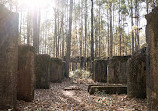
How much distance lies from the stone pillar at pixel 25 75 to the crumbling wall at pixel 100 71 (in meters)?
8.11

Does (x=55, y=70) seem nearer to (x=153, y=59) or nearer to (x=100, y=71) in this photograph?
(x=100, y=71)

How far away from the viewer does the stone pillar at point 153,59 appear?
129 inches

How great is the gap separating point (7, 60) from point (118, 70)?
28.1ft

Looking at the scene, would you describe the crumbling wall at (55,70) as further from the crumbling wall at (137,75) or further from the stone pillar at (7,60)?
the stone pillar at (7,60)

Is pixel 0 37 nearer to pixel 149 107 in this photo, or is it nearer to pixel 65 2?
pixel 149 107

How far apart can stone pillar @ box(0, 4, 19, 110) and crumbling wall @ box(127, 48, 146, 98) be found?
4.12 meters

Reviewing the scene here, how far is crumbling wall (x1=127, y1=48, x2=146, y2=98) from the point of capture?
5.45 m

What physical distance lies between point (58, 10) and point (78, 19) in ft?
19.8

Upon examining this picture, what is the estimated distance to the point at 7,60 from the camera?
3.96 m

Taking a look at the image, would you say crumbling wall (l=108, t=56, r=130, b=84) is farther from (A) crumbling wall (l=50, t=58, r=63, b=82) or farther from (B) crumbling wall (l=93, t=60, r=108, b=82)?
(A) crumbling wall (l=50, t=58, r=63, b=82)

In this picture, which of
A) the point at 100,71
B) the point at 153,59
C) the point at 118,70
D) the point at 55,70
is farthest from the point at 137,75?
the point at 55,70

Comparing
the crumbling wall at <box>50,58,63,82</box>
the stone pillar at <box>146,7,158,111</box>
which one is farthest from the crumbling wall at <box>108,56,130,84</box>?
the stone pillar at <box>146,7,158,111</box>

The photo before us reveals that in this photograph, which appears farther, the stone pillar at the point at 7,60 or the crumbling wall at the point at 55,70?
the crumbling wall at the point at 55,70

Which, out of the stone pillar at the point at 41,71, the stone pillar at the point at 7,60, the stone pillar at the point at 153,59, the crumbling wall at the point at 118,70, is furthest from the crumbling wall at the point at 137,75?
the crumbling wall at the point at 118,70
